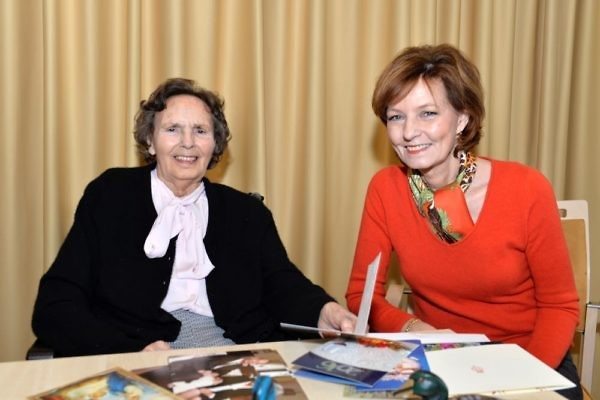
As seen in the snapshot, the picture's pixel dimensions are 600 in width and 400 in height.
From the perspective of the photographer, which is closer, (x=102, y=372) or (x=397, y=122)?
(x=102, y=372)

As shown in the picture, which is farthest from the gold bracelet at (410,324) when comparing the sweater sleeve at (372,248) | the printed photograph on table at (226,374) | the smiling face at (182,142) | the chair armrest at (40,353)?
the chair armrest at (40,353)

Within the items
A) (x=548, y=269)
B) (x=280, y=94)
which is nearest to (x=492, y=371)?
(x=548, y=269)

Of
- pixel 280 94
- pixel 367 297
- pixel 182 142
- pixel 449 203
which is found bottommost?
pixel 367 297

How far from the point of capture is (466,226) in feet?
6.91

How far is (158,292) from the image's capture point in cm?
220

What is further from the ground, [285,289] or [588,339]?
[285,289]

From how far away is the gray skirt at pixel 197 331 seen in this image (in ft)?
7.29

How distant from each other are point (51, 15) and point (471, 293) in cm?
199

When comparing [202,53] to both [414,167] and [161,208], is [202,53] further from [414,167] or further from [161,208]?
[414,167]

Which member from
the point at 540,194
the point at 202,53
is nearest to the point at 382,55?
the point at 202,53

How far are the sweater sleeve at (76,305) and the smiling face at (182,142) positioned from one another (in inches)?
12.2

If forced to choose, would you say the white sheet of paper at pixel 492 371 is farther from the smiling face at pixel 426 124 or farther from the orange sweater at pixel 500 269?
the smiling face at pixel 426 124

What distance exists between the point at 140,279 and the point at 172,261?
0.13 m

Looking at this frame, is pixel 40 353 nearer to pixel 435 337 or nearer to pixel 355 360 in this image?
pixel 355 360
